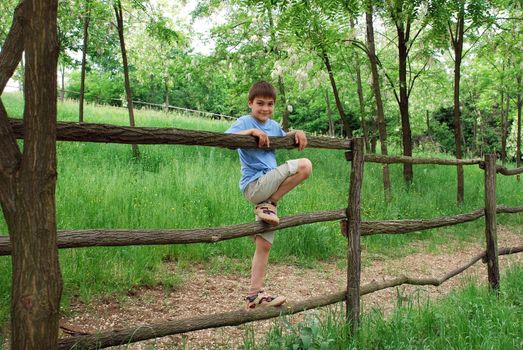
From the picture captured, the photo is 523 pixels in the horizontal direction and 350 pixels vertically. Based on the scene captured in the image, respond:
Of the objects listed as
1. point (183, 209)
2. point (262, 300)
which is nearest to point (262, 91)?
point (262, 300)

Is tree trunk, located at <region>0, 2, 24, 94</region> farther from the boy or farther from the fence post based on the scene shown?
the fence post

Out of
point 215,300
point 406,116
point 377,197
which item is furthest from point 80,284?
point 406,116

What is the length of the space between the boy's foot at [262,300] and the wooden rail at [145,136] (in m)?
0.95

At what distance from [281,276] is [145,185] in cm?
248

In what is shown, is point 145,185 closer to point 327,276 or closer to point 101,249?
point 101,249

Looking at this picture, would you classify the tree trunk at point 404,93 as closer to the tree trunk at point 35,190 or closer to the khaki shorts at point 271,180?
the khaki shorts at point 271,180

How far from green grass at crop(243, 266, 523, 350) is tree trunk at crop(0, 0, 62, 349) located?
123 centimetres

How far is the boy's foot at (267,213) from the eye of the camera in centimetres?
300

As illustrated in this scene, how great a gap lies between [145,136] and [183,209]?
3.54 metres

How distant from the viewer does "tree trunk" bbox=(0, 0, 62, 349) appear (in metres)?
1.83

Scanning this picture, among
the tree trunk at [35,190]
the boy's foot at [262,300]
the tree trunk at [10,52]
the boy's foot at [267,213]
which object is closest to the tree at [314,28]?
the boy's foot at [267,213]

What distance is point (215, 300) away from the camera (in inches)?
170

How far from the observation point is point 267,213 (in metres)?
3.03

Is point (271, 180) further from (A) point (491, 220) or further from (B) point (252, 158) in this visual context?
(A) point (491, 220)
